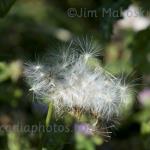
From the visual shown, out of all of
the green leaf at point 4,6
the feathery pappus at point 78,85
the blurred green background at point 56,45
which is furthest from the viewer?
the blurred green background at point 56,45

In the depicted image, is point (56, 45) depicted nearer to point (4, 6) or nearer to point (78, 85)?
point (4, 6)

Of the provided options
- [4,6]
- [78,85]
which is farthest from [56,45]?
[78,85]

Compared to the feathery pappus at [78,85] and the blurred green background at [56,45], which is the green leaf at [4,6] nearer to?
the blurred green background at [56,45]

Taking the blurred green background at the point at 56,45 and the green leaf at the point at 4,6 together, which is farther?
the blurred green background at the point at 56,45

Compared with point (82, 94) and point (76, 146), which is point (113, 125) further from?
point (76, 146)

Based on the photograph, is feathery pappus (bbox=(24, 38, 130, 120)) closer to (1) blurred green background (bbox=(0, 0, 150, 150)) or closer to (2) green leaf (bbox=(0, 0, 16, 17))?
(1) blurred green background (bbox=(0, 0, 150, 150))

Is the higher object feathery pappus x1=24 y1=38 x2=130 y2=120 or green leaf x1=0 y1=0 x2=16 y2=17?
green leaf x1=0 y1=0 x2=16 y2=17

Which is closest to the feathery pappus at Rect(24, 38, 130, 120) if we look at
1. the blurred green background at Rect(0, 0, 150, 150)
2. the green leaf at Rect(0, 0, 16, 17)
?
the blurred green background at Rect(0, 0, 150, 150)

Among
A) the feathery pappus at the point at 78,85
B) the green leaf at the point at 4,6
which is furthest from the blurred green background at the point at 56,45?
the feathery pappus at the point at 78,85
